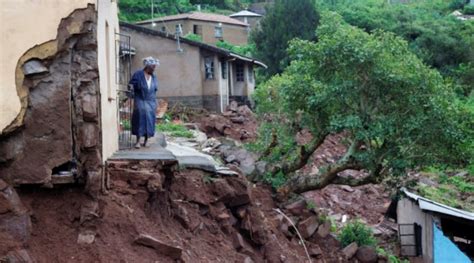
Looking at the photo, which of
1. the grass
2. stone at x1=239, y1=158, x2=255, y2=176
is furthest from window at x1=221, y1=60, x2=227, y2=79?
stone at x1=239, y1=158, x2=255, y2=176

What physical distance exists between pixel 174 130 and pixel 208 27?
27583 mm

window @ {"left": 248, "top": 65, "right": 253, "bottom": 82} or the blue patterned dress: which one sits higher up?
window @ {"left": 248, "top": 65, "right": 253, "bottom": 82}

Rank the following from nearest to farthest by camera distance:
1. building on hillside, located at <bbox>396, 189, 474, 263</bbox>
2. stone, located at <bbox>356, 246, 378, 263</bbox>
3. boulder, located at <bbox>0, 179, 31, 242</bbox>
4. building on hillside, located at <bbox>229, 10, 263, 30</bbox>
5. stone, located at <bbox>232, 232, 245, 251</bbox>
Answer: boulder, located at <bbox>0, 179, 31, 242</bbox> < stone, located at <bbox>232, 232, 245, 251</bbox> < stone, located at <bbox>356, 246, 378, 263</bbox> < building on hillside, located at <bbox>396, 189, 474, 263</bbox> < building on hillside, located at <bbox>229, 10, 263, 30</bbox>

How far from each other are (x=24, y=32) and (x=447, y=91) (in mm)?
9710

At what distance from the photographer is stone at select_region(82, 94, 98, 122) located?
7.62 meters

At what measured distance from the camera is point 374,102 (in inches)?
575

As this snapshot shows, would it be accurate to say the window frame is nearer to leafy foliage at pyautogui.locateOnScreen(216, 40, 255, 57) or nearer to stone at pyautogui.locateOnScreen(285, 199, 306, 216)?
leafy foliage at pyautogui.locateOnScreen(216, 40, 255, 57)

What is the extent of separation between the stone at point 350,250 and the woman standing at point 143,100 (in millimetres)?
6315

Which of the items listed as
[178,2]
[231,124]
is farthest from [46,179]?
[178,2]

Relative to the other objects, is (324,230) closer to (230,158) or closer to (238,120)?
(230,158)

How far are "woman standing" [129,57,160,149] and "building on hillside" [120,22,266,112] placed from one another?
17327 mm

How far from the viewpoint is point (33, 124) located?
7.39 meters

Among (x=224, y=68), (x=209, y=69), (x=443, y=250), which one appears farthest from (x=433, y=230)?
(x=224, y=68)

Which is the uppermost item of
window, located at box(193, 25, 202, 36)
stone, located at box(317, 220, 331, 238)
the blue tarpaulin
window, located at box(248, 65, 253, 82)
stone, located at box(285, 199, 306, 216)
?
window, located at box(193, 25, 202, 36)
